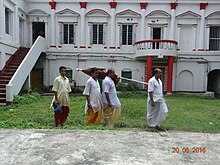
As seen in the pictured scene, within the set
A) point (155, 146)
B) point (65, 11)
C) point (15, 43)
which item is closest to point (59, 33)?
point (65, 11)

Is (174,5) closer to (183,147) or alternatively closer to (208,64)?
(208,64)

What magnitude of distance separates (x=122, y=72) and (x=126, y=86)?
1751mm

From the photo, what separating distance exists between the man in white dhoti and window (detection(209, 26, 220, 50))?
44.5ft

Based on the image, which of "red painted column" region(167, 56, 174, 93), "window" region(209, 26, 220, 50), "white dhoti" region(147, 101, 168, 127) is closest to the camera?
"white dhoti" region(147, 101, 168, 127)

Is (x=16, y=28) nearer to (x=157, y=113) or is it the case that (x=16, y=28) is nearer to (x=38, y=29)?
(x=38, y=29)

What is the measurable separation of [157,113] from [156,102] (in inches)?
11.6

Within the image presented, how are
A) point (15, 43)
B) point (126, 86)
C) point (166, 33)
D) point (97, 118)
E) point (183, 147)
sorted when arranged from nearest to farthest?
point (183, 147) → point (97, 118) → point (15, 43) → point (126, 86) → point (166, 33)

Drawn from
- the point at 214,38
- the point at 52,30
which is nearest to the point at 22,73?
the point at 52,30

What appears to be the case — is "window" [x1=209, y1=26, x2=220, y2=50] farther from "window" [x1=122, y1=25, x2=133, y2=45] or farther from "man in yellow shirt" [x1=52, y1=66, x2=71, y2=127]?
"man in yellow shirt" [x1=52, y1=66, x2=71, y2=127]

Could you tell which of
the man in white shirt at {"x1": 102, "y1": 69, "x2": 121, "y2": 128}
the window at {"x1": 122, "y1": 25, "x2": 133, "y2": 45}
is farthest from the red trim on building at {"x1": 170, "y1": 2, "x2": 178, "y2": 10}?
the man in white shirt at {"x1": 102, "y1": 69, "x2": 121, "y2": 128}

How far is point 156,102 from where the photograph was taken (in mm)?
5801

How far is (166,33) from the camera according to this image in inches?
690

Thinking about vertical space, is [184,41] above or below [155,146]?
above

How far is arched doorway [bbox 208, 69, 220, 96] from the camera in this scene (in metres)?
18.8
